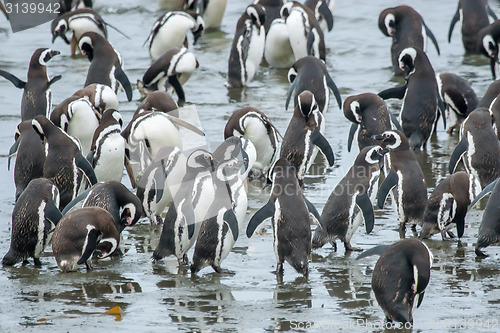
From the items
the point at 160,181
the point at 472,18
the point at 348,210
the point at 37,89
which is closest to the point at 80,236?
the point at 160,181

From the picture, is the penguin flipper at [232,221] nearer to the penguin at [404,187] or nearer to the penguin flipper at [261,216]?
the penguin flipper at [261,216]

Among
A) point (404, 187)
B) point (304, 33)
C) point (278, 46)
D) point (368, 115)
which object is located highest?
point (304, 33)

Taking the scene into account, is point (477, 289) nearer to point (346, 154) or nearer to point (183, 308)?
point (183, 308)

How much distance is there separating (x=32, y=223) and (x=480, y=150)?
3.75m

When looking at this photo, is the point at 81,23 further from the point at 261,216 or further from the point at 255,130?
the point at 261,216

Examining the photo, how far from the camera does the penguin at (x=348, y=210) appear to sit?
6223 mm

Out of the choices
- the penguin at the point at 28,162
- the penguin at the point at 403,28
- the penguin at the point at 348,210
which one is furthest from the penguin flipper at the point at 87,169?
the penguin at the point at 403,28

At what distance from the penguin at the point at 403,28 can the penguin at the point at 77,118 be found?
15.7 ft

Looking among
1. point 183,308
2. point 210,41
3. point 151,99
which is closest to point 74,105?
point 151,99

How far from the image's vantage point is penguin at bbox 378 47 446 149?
8.70 meters

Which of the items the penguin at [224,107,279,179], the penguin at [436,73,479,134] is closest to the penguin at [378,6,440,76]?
the penguin at [436,73,479,134]

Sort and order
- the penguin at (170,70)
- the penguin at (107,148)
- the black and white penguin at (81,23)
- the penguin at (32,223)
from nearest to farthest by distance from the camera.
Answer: the penguin at (32,223)
the penguin at (107,148)
the penguin at (170,70)
the black and white penguin at (81,23)

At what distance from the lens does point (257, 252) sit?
6.34 m

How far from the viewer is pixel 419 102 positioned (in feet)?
28.6
